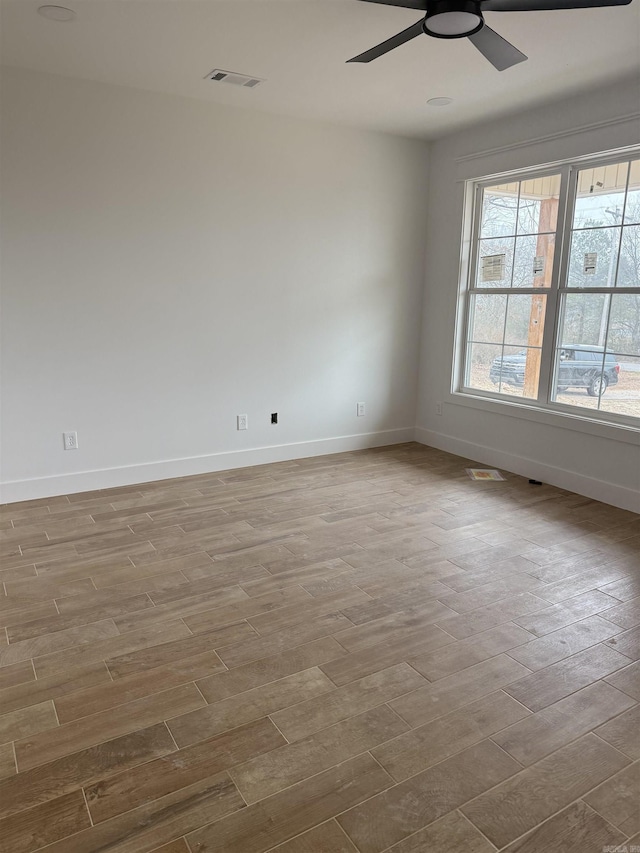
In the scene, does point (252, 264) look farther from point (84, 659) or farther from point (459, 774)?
point (459, 774)

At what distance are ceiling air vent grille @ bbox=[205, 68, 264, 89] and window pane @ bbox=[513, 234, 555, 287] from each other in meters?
2.26

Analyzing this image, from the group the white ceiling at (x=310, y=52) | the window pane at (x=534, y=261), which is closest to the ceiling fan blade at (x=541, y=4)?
the white ceiling at (x=310, y=52)

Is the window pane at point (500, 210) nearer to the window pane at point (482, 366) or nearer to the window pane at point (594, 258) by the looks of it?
the window pane at point (594, 258)

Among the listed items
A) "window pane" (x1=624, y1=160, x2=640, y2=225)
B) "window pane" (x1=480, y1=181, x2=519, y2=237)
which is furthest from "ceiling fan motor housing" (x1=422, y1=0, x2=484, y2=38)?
"window pane" (x1=480, y1=181, x2=519, y2=237)

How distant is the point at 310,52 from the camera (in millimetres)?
3209

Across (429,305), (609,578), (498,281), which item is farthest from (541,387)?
(609,578)

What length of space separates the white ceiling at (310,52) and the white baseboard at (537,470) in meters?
2.56

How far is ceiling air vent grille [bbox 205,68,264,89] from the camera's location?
11.6 feet

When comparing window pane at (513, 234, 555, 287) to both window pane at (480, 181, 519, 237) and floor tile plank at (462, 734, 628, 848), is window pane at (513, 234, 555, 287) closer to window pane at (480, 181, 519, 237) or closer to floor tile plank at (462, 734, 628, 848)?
window pane at (480, 181, 519, 237)

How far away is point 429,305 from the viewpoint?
537 centimetres

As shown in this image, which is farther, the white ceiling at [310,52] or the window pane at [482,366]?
the window pane at [482,366]

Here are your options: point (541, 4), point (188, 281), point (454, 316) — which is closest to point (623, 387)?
point (454, 316)

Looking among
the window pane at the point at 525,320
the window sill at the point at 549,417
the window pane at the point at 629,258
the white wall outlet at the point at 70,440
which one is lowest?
the white wall outlet at the point at 70,440

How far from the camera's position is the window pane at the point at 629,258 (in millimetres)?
3750
